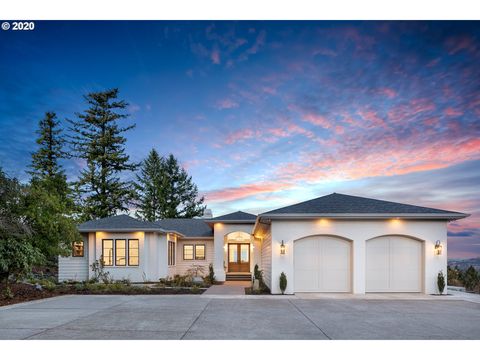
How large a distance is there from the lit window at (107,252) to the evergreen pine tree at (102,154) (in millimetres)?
15737

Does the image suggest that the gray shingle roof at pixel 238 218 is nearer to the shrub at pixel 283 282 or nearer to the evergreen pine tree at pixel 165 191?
the shrub at pixel 283 282

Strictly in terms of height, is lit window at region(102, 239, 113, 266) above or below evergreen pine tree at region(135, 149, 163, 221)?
below

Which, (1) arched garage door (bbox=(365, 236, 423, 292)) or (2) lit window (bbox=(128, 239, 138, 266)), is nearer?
(1) arched garage door (bbox=(365, 236, 423, 292))

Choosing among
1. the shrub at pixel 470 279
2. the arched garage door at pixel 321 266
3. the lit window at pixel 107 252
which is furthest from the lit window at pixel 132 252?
the shrub at pixel 470 279

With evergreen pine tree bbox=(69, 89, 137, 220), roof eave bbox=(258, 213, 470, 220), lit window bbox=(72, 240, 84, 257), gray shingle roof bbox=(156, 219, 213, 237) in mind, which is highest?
evergreen pine tree bbox=(69, 89, 137, 220)

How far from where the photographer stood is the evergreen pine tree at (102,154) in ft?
111

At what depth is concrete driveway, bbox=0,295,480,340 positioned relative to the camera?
268 inches

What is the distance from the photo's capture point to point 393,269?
13586 mm

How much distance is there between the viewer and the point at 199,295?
13273 millimetres

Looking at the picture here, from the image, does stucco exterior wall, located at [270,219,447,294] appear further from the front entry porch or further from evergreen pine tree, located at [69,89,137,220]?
evergreen pine tree, located at [69,89,137,220]

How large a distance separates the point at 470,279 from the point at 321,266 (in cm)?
822

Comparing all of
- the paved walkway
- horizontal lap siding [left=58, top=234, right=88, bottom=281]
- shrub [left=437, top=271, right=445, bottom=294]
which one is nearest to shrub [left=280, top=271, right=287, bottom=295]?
the paved walkway

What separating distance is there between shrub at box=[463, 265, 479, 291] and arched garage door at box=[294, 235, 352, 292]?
660 cm
